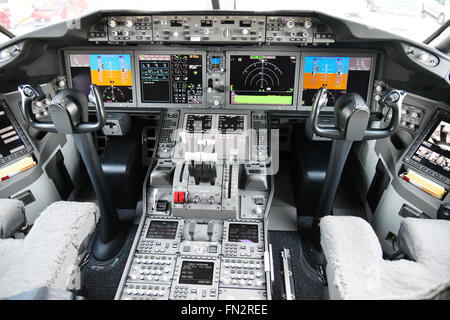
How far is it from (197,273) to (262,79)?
63.6 inches

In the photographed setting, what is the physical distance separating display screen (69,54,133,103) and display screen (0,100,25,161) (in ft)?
2.15

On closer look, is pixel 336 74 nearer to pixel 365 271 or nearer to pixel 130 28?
pixel 130 28

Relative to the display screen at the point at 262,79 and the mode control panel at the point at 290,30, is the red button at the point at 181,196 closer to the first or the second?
the display screen at the point at 262,79

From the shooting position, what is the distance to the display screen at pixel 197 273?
2180mm

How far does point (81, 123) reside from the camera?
216cm

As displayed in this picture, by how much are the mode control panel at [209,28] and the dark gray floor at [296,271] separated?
60.2 inches

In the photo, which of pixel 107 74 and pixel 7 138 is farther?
pixel 107 74

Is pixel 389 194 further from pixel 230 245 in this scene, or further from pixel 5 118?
pixel 5 118

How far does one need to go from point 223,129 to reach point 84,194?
1.41m

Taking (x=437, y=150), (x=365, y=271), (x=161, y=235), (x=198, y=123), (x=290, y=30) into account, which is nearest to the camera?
(x=365, y=271)

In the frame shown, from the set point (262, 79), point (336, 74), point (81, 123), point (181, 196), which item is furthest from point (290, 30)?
point (81, 123)

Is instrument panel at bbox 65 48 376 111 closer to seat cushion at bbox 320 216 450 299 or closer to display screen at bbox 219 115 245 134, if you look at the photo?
display screen at bbox 219 115 245 134

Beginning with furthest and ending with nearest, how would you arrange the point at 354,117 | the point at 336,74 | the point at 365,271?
1. the point at 336,74
2. the point at 354,117
3. the point at 365,271
